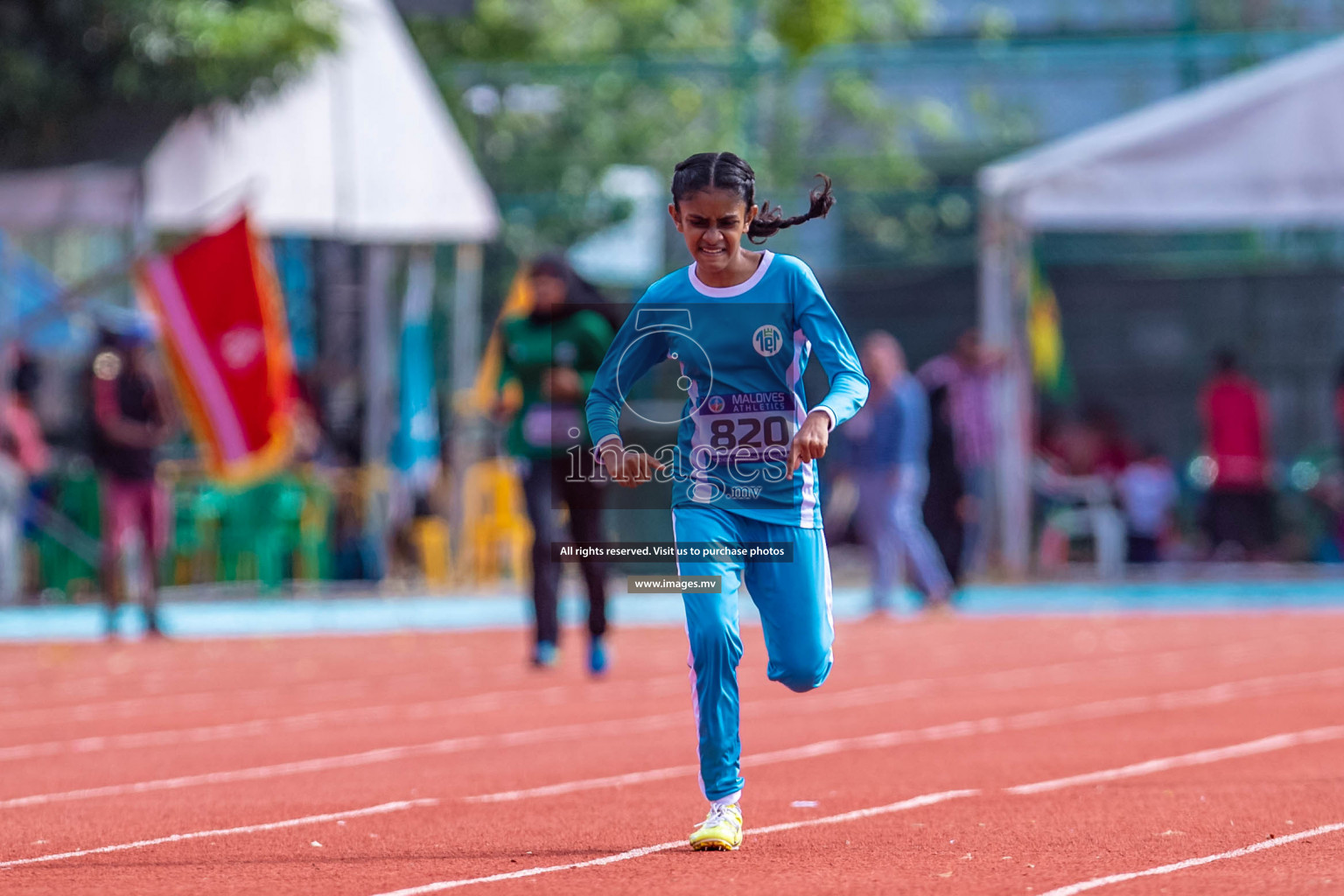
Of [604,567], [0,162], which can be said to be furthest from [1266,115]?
[0,162]

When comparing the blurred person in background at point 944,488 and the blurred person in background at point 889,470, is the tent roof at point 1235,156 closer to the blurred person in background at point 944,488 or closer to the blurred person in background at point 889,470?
the blurred person in background at point 944,488

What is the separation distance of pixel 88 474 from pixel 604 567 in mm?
9106

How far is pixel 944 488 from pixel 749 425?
13.3 m

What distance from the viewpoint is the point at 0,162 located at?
19.1 m

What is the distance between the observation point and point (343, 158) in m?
20.0

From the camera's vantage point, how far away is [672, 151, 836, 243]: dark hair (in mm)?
6105

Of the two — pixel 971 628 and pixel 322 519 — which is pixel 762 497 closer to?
pixel 971 628

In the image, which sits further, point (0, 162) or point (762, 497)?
point (0, 162)

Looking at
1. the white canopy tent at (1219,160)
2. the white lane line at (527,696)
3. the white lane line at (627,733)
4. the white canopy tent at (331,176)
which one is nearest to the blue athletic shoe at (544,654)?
the white lane line at (527,696)

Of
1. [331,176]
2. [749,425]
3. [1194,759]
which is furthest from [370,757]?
[331,176]

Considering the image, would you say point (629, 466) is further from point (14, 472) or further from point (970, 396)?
point (14, 472)

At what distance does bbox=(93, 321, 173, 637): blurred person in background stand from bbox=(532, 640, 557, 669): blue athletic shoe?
14.7 ft

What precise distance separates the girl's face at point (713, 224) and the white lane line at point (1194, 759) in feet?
7.93

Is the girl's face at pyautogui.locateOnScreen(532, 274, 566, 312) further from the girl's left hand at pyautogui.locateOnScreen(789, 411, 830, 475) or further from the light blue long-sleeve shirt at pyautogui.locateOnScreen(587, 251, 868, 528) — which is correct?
the girl's left hand at pyautogui.locateOnScreen(789, 411, 830, 475)
